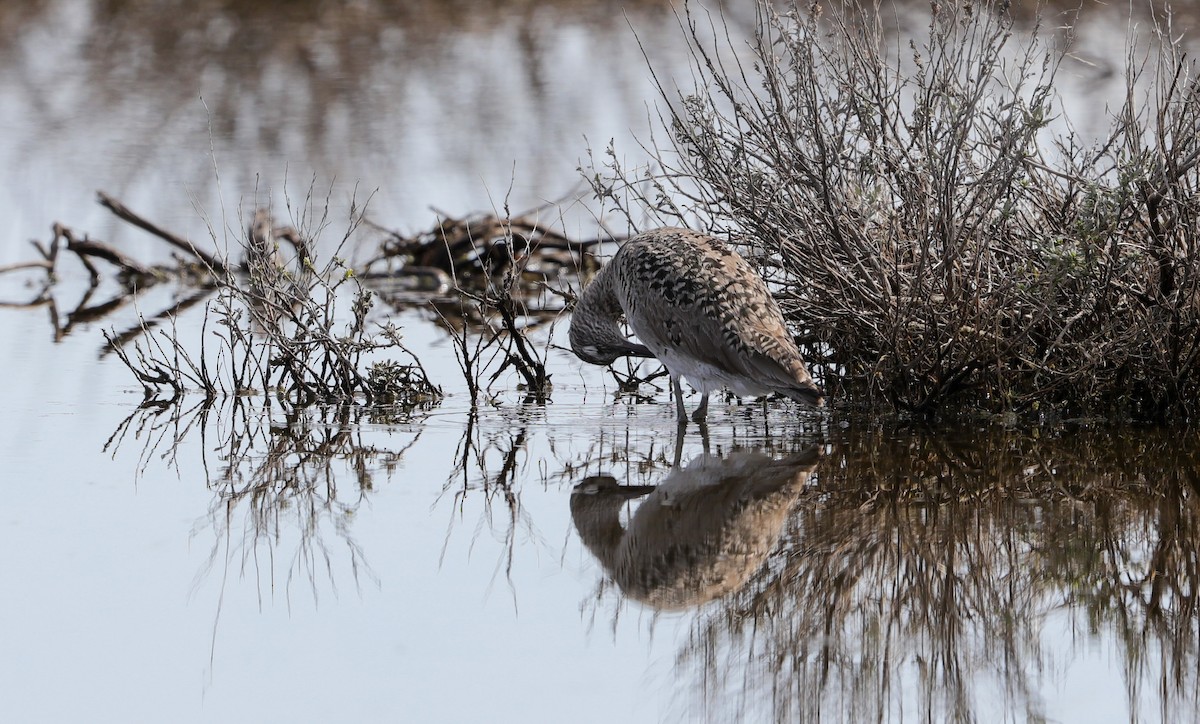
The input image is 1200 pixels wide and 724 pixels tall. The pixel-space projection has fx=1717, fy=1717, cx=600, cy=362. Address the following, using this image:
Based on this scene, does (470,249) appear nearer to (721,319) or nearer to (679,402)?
(679,402)

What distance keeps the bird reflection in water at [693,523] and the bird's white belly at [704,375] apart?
32 cm

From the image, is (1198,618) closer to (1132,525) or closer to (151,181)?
(1132,525)

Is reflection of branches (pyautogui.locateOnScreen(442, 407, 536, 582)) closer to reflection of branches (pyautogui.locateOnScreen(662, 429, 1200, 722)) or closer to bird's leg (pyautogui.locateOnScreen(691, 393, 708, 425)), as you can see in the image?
bird's leg (pyautogui.locateOnScreen(691, 393, 708, 425))

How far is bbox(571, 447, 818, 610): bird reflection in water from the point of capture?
17.0 ft

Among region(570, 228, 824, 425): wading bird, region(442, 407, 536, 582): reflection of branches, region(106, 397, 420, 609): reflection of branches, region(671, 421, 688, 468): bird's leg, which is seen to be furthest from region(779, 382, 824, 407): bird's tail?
region(106, 397, 420, 609): reflection of branches

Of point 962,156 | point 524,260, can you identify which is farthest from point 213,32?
point 962,156

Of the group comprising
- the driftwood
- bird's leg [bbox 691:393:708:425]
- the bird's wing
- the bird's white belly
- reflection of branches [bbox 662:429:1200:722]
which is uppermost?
the driftwood

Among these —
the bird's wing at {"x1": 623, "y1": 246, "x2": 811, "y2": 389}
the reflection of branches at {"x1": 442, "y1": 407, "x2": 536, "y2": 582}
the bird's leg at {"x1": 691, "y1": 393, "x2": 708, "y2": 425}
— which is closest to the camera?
the reflection of branches at {"x1": 442, "y1": 407, "x2": 536, "y2": 582}

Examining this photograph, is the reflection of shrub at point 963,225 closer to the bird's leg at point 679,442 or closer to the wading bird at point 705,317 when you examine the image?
the wading bird at point 705,317

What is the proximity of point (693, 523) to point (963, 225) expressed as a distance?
6.29ft

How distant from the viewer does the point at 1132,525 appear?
576cm

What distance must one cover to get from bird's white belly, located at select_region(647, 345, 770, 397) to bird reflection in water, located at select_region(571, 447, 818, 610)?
0.32m

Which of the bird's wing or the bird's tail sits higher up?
the bird's wing

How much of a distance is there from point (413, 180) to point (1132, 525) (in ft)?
37.8
